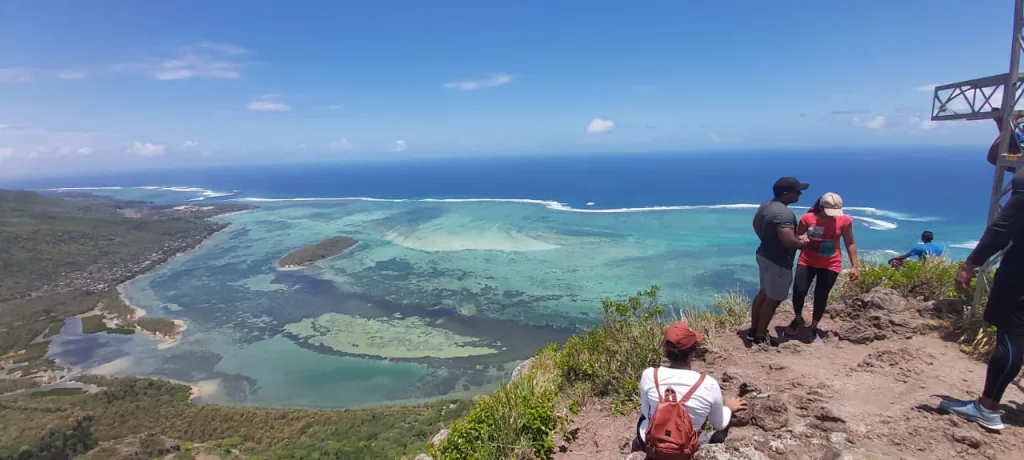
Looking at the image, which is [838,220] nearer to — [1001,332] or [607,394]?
[1001,332]

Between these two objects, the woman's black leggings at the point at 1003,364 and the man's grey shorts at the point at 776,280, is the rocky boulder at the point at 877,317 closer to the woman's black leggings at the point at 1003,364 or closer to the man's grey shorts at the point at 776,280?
the man's grey shorts at the point at 776,280

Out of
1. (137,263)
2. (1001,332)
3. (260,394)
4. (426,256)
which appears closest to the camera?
(1001,332)

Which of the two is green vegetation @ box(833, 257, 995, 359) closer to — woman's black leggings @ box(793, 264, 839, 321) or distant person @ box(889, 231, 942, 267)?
distant person @ box(889, 231, 942, 267)

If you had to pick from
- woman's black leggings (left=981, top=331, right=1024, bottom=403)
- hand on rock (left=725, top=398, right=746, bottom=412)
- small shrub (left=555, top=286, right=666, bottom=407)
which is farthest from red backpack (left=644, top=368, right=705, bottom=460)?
woman's black leggings (left=981, top=331, right=1024, bottom=403)

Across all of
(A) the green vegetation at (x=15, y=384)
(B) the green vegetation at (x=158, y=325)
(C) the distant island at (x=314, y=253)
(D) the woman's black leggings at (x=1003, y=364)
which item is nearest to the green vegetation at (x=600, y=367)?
(D) the woman's black leggings at (x=1003, y=364)

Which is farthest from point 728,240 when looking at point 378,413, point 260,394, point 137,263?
point 137,263

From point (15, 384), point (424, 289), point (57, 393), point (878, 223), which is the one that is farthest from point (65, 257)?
point (878, 223)
